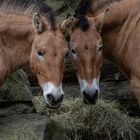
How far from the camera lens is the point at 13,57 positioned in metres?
7.69

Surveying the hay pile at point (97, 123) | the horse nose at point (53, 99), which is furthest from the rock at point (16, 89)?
the horse nose at point (53, 99)

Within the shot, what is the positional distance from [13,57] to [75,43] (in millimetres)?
939

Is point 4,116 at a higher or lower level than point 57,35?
lower

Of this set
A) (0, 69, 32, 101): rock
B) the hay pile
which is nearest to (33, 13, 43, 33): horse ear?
(0, 69, 32, 101): rock

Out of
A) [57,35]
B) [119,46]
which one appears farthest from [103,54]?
[57,35]

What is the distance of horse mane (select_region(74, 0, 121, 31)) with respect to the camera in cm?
778

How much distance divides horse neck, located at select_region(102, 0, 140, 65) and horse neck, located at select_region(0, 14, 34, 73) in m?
1.29

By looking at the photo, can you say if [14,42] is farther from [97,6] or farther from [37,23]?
[97,6]

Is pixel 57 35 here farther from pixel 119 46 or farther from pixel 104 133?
pixel 104 133

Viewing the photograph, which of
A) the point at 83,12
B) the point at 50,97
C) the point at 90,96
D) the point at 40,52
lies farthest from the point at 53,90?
the point at 83,12

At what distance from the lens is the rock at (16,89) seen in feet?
27.7

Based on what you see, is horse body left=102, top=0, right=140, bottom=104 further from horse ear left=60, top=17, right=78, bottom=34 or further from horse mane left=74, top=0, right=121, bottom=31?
horse ear left=60, top=17, right=78, bottom=34

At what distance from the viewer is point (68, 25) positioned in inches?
297

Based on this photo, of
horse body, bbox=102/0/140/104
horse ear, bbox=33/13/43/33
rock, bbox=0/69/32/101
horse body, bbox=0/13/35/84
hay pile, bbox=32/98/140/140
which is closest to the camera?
horse ear, bbox=33/13/43/33
